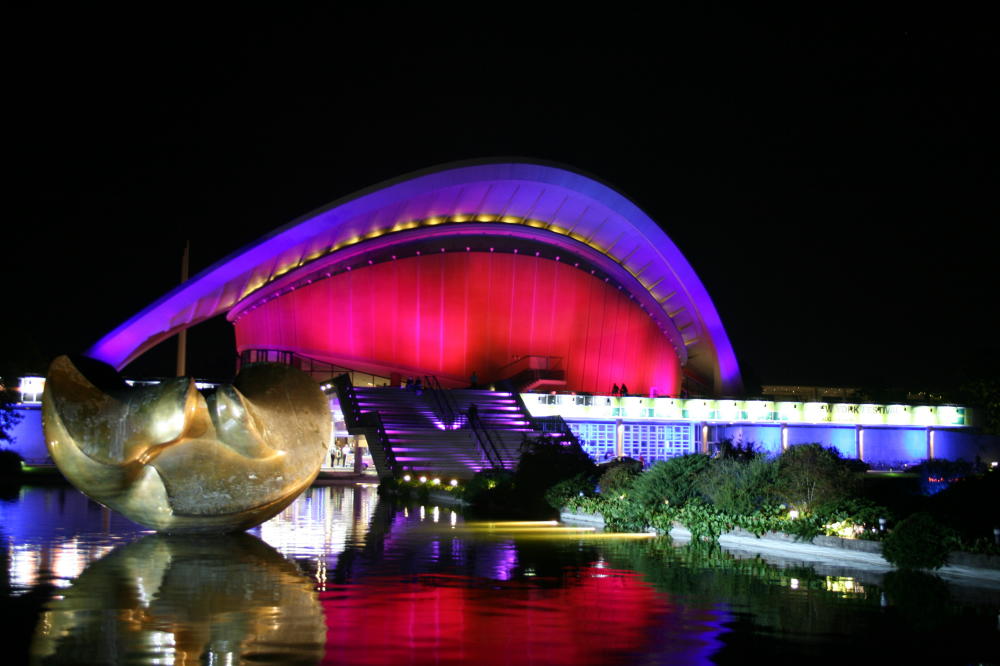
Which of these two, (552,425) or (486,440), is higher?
(552,425)

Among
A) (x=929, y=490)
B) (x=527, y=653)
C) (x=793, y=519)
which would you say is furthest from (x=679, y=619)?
(x=929, y=490)

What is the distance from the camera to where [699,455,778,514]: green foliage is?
15.8 m

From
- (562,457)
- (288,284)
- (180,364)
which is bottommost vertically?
(562,457)

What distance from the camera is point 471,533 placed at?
16.0 meters

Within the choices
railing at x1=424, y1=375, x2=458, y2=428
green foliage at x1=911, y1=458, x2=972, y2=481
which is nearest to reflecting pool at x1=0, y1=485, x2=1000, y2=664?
railing at x1=424, y1=375, x2=458, y2=428

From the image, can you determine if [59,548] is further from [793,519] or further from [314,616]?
[793,519]

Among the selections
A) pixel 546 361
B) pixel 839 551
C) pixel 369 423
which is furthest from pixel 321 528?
pixel 546 361

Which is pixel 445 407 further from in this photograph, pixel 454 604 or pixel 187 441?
pixel 454 604

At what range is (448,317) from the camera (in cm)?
4575

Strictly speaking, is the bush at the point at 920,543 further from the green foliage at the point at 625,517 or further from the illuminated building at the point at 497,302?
the illuminated building at the point at 497,302

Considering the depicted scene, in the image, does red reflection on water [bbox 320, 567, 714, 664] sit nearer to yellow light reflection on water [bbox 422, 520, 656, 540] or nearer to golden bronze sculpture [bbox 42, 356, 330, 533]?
golden bronze sculpture [bbox 42, 356, 330, 533]

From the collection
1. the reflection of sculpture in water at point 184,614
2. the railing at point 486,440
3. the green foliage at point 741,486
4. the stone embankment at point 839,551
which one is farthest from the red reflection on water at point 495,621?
the railing at point 486,440

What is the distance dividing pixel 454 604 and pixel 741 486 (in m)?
8.65

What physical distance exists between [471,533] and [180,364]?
24148 millimetres
